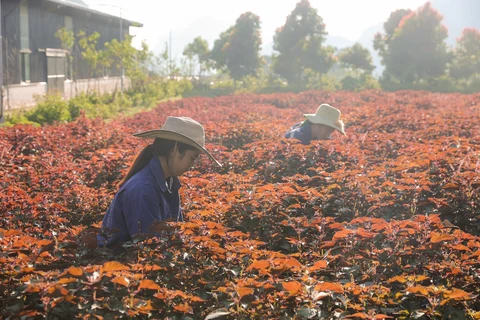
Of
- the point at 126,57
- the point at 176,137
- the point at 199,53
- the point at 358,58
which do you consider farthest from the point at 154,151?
the point at 199,53

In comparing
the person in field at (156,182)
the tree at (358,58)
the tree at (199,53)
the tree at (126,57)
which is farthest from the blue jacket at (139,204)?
the tree at (358,58)

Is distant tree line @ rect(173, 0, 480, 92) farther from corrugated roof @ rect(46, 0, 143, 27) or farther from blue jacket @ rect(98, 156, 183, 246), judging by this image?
blue jacket @ rect(98, 156, 183, 246)

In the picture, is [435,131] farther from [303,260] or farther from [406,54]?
[406,54]

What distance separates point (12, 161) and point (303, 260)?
405 cm

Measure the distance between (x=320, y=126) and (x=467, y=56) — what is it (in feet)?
107

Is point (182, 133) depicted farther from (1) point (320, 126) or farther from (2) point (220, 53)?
(2) point (220, 53)

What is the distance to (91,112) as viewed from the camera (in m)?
18.0

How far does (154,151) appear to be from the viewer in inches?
145

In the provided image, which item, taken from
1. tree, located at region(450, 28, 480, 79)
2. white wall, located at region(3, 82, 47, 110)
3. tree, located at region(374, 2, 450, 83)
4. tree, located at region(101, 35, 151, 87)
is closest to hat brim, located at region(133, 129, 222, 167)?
white wall, located at region(3, 82, 47, 110)

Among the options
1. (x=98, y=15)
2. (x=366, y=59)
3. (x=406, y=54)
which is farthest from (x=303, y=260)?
(x=366, y=59)

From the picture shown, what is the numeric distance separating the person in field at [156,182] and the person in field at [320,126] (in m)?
3.43

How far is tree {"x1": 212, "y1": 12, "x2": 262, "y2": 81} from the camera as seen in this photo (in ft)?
131

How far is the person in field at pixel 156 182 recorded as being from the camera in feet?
11.0

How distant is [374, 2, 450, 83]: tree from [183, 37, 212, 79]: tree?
12.6 meters
